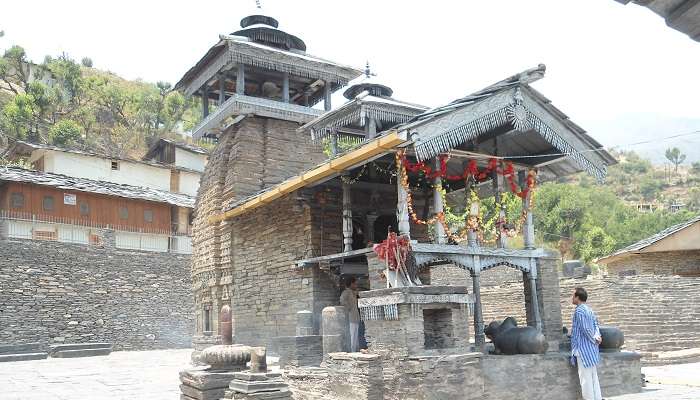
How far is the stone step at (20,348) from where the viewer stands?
20.3m

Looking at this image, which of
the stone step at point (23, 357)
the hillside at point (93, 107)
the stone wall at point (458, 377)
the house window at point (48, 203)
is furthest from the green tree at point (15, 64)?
the stone wall at point (458, 377)

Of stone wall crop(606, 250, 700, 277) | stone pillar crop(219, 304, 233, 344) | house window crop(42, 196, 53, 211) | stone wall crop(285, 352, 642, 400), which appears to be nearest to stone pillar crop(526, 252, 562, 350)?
stone wall crop(285, 352, 642, 400)

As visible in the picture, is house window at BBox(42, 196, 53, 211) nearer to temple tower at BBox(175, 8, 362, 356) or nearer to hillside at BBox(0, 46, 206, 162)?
temple tower at BBox(175, 8, 362, 356)

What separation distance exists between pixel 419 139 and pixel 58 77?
46777mm

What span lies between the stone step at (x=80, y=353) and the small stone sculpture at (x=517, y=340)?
16.4m

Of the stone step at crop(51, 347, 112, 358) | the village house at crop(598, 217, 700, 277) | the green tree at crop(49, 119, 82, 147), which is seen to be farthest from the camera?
the green tree at crop(49, 119, 82, 147)

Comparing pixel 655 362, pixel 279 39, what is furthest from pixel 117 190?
pixel 655 362

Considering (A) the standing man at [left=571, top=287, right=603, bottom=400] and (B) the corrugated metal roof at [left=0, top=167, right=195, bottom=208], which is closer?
(A) the standing man at [left=571, top=287, right=603, bottom=400]

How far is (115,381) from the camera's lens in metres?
13.0

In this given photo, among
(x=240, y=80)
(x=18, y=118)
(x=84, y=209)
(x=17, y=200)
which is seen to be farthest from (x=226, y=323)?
(x=18, y=118)

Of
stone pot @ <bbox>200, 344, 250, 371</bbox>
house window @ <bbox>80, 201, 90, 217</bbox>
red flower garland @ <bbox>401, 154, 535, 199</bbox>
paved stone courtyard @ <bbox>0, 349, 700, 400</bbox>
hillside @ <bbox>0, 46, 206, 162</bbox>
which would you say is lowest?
paved stone courtyard @ <bbox>0, 349, 700, 400</bbox>

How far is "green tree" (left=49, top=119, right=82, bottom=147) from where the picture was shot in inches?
1578

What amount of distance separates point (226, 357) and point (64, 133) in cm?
3605

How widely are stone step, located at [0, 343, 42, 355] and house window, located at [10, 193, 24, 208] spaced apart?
28.2ft
